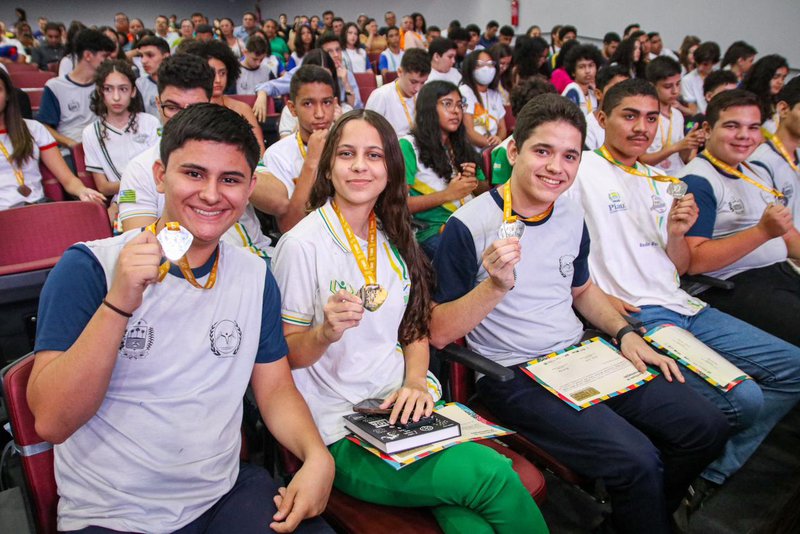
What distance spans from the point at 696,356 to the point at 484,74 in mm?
3942

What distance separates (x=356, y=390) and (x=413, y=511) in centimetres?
37

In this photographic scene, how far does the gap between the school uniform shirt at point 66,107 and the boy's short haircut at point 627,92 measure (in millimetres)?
3969

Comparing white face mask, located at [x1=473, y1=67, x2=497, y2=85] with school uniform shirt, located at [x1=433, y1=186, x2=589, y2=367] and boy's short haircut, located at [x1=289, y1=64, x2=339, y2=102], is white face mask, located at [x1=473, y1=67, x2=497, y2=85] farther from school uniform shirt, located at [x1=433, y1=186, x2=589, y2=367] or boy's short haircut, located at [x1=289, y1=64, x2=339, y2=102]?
school uniform shirt, located at [x1=433, y1=186, x2=589, y2=367]

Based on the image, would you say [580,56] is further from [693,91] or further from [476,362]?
[476,362]

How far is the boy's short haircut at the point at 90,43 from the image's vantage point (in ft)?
15.3

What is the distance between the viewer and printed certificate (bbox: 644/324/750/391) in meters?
2.07

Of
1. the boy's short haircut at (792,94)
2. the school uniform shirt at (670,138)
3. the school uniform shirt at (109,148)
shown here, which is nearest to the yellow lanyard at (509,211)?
the boy's short haircut at (792,94)

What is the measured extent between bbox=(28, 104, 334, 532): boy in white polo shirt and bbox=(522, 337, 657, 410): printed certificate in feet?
2.77

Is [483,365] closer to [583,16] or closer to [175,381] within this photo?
[175,381]

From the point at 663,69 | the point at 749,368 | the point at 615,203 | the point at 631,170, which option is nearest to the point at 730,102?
the point at 631,170

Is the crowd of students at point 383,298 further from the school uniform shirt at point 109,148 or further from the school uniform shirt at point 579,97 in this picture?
the school uniform shirt at point 579,97

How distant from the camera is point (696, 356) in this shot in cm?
215

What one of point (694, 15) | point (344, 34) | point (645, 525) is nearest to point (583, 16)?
point (694, 15)

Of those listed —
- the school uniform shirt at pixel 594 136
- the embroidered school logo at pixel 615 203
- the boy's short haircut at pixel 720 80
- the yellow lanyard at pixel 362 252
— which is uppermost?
the boy's short haircut at pixel 720 80
